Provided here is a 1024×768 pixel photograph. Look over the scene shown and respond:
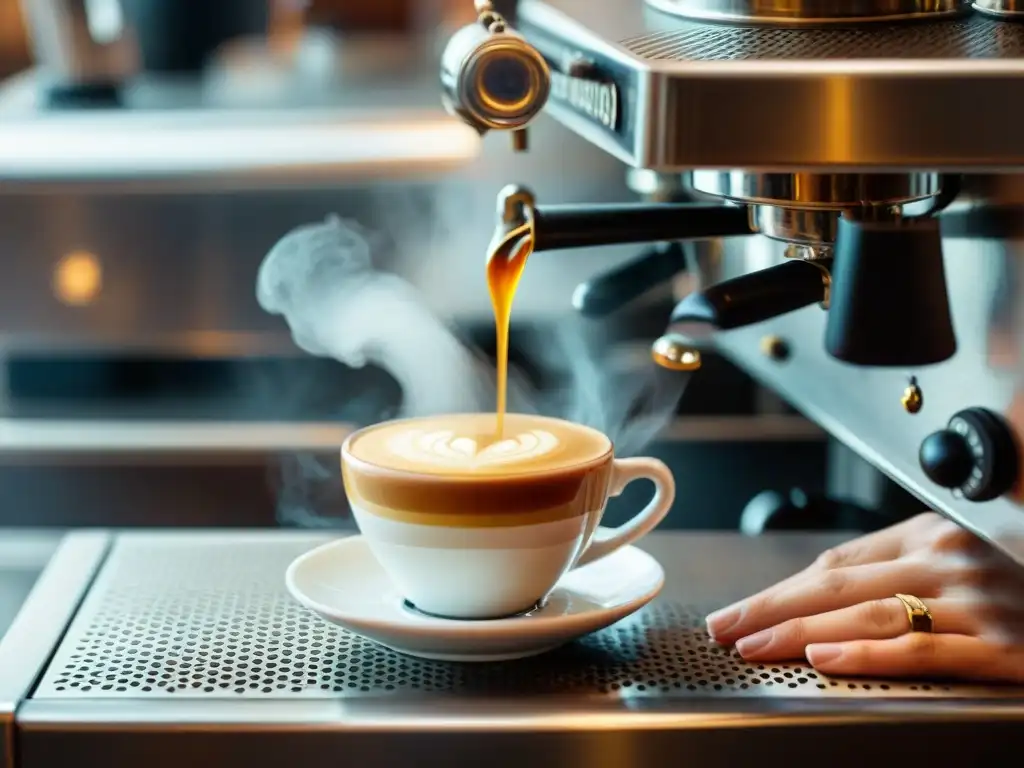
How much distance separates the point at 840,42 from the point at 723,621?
0.82ft

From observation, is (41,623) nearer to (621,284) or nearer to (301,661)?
(301,661)

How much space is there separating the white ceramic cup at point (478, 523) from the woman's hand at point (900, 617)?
0.29ft

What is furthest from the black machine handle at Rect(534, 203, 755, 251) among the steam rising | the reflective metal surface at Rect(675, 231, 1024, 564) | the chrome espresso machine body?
the steam rising

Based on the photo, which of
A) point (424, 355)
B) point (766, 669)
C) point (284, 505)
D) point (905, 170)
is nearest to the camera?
point (905, 170)

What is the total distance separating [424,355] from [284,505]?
26 centimetres

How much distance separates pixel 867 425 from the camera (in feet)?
2.53

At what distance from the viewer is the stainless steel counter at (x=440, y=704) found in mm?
603

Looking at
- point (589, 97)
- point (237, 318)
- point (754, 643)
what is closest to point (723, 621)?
point (754, 643)

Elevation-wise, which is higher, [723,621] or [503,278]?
[503,278]

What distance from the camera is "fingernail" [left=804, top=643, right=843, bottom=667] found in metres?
0.65

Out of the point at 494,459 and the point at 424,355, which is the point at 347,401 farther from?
the point at 494,459

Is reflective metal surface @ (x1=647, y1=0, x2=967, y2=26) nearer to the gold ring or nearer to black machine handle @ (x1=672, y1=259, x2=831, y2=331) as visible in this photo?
black machine handle @ (x1=672, y1=259, x2=831, y2=331)

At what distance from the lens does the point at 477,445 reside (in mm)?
680

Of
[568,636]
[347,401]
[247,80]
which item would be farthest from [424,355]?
[247,80]
